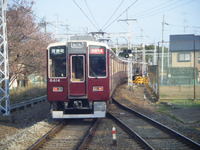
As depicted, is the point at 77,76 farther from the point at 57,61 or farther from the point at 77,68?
the point at 57,61

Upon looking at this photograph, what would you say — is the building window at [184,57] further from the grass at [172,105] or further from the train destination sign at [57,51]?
the train destination sign at [57,51]

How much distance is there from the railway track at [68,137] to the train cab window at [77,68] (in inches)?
69.0

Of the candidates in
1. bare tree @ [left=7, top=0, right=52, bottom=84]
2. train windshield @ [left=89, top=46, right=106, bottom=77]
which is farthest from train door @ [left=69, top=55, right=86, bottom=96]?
bare tree @ [left=7, top=0, right=52, bottom=84]

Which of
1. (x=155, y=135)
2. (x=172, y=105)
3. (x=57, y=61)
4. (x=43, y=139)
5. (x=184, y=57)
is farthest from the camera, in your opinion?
(x=184, y=57)

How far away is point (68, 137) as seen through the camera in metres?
9.93

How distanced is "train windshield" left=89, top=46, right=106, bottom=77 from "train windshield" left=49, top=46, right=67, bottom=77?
3.11 feet

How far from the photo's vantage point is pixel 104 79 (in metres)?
11.9

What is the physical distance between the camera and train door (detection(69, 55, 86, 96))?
11.8 meters

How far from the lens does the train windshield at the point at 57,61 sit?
11883mm

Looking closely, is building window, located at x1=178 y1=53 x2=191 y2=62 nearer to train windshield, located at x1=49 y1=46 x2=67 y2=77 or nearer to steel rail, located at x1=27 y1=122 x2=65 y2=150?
train windshield, located at x1=49 y1=46 x2=67 y2=77

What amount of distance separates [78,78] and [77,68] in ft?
1.22

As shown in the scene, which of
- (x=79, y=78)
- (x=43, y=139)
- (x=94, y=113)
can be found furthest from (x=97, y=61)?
(x=43, y=139)

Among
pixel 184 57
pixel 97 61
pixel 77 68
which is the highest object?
pixel 184 57

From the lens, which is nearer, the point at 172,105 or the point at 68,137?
the point at 68,137
